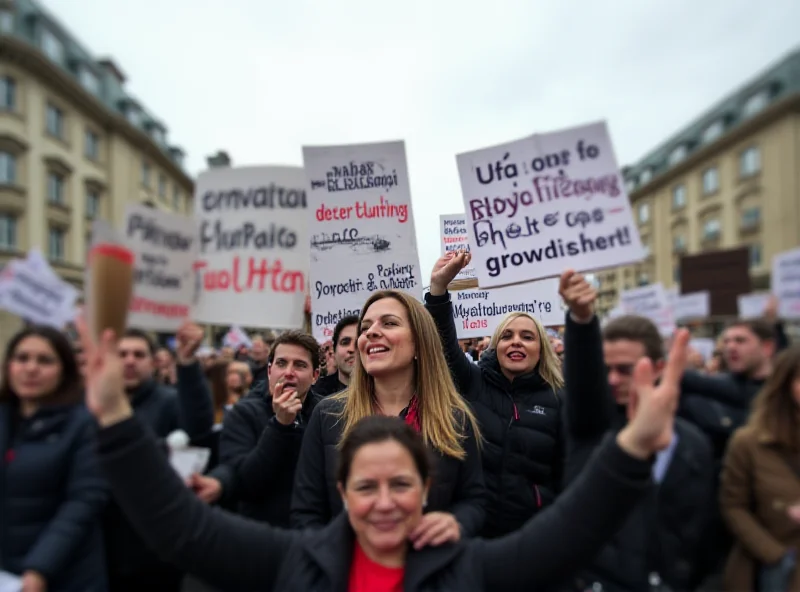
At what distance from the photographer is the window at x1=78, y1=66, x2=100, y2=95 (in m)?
31.3

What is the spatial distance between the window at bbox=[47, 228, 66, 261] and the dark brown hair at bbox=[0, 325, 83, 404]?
2470 cm

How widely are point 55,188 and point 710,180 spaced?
112 feet

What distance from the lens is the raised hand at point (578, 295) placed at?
195 cm

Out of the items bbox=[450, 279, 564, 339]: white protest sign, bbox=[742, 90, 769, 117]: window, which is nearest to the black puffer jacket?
bbox=[450, 279, 564, 339]: white protest sign

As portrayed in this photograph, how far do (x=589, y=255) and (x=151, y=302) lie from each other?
1.56m

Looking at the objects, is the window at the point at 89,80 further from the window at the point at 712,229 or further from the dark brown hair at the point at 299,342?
the window at the point at 712,229

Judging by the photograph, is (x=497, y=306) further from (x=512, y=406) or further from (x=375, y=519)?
(x=375, y=519)

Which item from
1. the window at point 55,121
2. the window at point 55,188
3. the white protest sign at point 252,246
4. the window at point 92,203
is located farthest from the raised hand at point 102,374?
the window at point 92,203

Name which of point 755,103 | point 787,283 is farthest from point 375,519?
point 755,103

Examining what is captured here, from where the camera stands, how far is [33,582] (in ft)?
8.21

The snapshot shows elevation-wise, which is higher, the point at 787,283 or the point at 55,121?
the point at 55,121

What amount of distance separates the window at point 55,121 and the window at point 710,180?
33569mm

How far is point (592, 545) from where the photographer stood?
153cm

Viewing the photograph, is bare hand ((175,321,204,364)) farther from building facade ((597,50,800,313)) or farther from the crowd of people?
building facade ((597,50,800,313))
